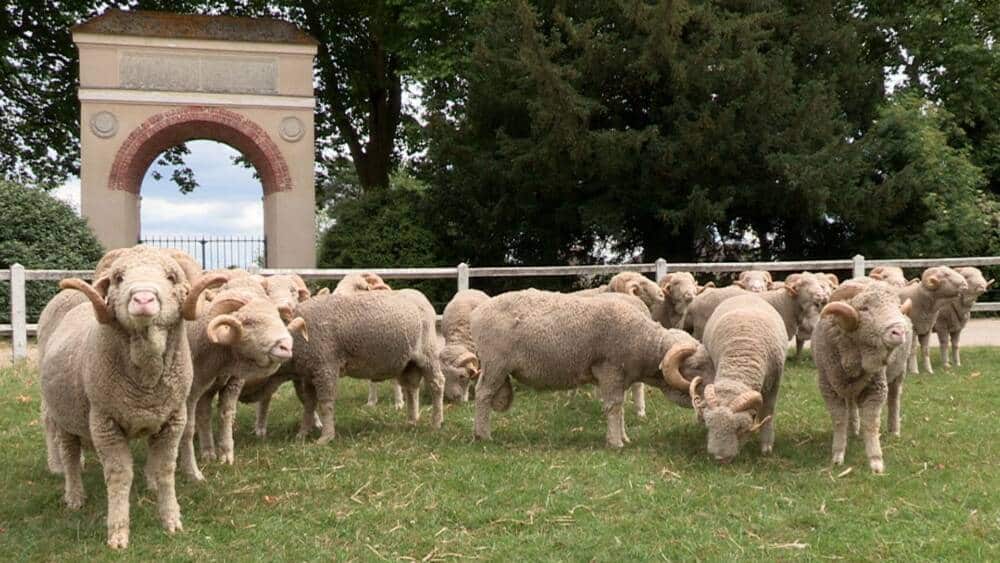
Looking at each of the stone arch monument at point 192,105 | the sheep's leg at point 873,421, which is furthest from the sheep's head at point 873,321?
the stone arch monument at point 192,105

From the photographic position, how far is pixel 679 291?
34.1 ft

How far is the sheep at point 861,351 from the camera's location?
231 inches

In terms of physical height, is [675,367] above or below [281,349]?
below

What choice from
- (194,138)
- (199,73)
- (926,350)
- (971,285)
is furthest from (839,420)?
(194,138)

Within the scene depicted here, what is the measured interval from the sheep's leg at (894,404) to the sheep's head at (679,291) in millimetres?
3462

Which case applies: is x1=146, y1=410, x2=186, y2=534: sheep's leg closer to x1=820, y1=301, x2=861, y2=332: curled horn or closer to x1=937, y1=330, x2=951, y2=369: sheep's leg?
x1=820, y1=301, x2=861, y2=332: curled horn

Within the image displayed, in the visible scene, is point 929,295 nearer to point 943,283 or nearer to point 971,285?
point 943,283

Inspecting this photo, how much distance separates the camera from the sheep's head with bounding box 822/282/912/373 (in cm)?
577

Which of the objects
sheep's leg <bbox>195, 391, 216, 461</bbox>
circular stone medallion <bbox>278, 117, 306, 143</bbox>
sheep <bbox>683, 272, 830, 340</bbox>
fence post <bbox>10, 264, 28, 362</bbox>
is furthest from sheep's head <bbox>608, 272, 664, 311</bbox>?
circular stone medallion <bbox>278, 117, 306, 143</bbox>

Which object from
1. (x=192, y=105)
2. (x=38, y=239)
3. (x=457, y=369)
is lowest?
(x=457, y=369)

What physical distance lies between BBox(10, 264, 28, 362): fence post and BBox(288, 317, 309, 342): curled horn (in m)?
7.84

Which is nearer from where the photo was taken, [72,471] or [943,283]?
[72,471]

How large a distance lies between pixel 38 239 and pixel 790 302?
45.4 ft

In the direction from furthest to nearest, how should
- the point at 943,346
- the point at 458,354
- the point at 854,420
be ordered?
the point at 943,346
the point at 458,354
the point at 854,420
